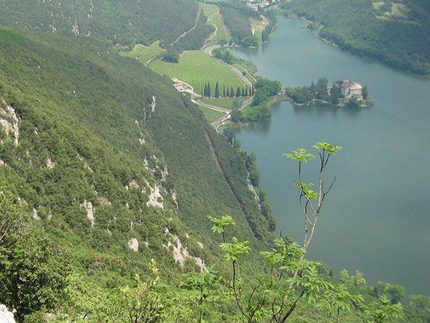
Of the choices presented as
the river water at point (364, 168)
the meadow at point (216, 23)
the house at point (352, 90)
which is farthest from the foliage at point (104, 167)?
the meadow at point (216, 23)

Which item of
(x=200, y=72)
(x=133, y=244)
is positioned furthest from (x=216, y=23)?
(x=133, y=244)

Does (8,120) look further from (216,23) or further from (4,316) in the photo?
(216,23)

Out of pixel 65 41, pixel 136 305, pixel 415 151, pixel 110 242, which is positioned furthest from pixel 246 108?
pixel 136 305

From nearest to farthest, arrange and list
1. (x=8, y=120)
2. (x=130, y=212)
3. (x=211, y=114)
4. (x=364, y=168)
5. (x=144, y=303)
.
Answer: (x=144, y=303) < (x=8, y=120) < (x=130, y=212) < (x=364, y=168) < (x=211, y=114)

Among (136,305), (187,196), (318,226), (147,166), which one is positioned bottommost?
(318,226)

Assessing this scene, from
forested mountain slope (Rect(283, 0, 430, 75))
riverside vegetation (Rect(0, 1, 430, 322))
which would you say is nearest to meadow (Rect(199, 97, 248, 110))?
riverside vegetation (Rect(0, 1, 430, 322))

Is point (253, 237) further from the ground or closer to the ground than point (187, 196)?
closer to the ground

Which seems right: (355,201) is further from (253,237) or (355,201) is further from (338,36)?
(338,36)

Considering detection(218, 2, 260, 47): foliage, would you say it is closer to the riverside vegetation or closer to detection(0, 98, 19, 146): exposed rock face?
the riverside vegetation
